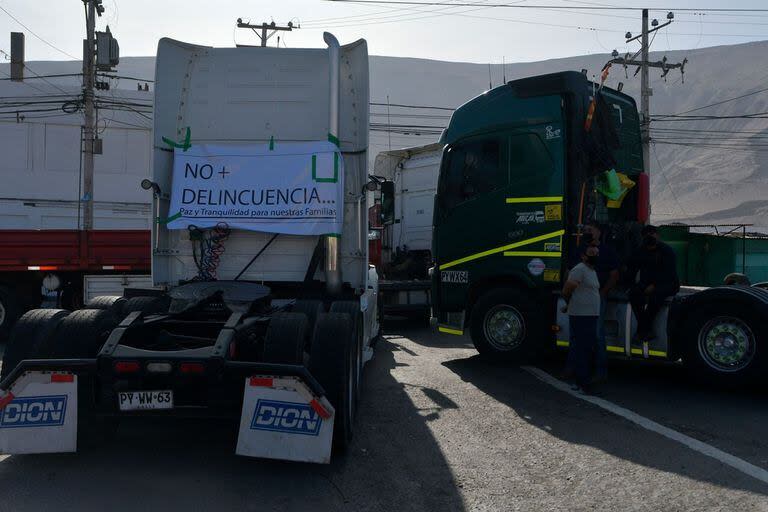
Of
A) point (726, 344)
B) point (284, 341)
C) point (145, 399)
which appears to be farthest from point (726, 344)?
point (145, 399)

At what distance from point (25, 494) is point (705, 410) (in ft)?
19.3

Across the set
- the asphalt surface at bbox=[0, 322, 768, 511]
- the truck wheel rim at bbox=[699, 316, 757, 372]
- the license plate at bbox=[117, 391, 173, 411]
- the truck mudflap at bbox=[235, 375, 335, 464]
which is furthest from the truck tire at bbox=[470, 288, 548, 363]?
the license plate at bbox=[117, 391, 173, 411]

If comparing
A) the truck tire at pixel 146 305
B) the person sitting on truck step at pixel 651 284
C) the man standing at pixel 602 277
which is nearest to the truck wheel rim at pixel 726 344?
the person sitting on truck step at pixel 651 284

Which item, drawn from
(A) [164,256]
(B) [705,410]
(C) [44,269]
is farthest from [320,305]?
(C) [44,269]

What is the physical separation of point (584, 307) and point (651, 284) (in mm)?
949

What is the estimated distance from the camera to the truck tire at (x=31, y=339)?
5.11m

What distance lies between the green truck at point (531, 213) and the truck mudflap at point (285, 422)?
4.76m

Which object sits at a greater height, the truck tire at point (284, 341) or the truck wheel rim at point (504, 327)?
the truck tire at point (284, 341)

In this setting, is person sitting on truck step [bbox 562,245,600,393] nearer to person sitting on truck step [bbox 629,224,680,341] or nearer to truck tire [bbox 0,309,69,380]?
person sitting on truck step [bbox 629,224,680,341]

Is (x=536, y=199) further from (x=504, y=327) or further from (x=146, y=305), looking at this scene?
(x=146, y=305)

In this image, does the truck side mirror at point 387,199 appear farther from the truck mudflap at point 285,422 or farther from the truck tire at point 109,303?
the truck mudflap at point 285,422

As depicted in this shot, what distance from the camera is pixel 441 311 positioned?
9805 mm

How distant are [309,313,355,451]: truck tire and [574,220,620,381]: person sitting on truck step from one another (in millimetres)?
3651

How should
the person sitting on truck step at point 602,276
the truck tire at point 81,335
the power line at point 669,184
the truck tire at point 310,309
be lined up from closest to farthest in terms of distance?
the truck tire at point 81,335
the truck tire at point 310,309
the person sitting on truck step at point 602,276
the power line at point 669,184
